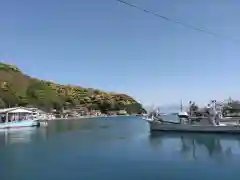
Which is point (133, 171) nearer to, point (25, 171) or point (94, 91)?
point (25, 171)

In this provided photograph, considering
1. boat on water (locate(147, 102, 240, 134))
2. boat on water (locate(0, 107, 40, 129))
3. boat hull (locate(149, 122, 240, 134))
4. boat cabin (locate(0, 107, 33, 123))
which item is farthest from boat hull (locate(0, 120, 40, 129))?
boat hull (locate(149, 122, 240, 134))

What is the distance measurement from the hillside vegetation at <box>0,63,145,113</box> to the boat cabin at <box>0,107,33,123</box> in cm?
1875

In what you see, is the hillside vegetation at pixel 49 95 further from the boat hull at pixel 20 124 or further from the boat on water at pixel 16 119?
the boat hull at pixel 20 124

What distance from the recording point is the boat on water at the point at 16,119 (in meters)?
57.8

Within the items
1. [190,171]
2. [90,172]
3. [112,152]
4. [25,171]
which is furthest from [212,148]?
[25,171]

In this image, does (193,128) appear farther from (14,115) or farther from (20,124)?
(14,115)

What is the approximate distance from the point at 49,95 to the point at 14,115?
173 ft

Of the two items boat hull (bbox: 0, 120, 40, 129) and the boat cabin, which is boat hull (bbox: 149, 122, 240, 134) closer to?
boat hull (bbox: 0, 120, 40, 129)

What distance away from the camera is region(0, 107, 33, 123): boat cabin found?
2393 inches

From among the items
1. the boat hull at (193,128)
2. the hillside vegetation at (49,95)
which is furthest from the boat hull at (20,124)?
the boat hull at (193,128)

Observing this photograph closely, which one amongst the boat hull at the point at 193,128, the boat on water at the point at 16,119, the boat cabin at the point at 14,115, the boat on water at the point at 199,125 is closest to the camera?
the boat hull at the point at 193,128

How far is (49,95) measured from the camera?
116062 mm

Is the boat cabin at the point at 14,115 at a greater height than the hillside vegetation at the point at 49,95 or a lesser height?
lesser

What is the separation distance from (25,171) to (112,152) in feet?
26.8
